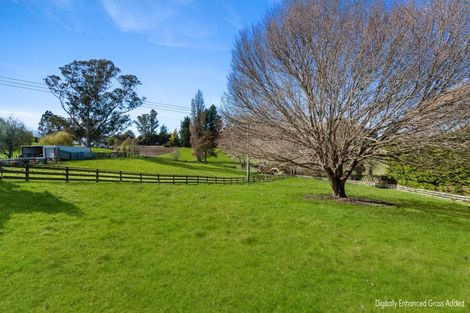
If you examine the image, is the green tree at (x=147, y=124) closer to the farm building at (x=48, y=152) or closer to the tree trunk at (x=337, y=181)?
the farm building at (x=48, y=152)

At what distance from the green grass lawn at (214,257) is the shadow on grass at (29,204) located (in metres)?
0.03

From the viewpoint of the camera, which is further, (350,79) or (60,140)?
(60,140)

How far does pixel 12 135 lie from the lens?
121 feet

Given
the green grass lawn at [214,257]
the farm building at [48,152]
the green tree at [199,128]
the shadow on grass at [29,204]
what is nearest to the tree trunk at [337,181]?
the green grass lawn at [214,257]

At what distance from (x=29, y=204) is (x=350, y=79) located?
501 inches

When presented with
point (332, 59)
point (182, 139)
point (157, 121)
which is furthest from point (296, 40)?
point (157, 121)

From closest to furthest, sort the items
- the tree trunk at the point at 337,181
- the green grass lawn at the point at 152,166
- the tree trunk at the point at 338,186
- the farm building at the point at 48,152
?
1. the tree trunk at the point at 337,181
2. the tree trunk at the point at 338,186
3. the green grass lawn at the point at 152,166
4. the farm building at the point at 48,152

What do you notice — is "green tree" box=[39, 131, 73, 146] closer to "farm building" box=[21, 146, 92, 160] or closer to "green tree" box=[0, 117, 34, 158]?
"green tree" box=[0, 117, 34, 158]

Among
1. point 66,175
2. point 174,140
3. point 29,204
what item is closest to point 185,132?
point 174,140

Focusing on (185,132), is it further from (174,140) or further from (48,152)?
(48,152)

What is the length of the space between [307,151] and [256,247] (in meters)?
7.04

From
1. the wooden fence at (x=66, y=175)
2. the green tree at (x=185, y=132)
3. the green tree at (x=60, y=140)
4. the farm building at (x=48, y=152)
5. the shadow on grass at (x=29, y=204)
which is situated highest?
the green tree at (x=185, y=132)

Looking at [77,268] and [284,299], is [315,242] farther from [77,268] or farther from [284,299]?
[77,268]

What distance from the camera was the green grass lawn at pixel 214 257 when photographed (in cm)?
461
